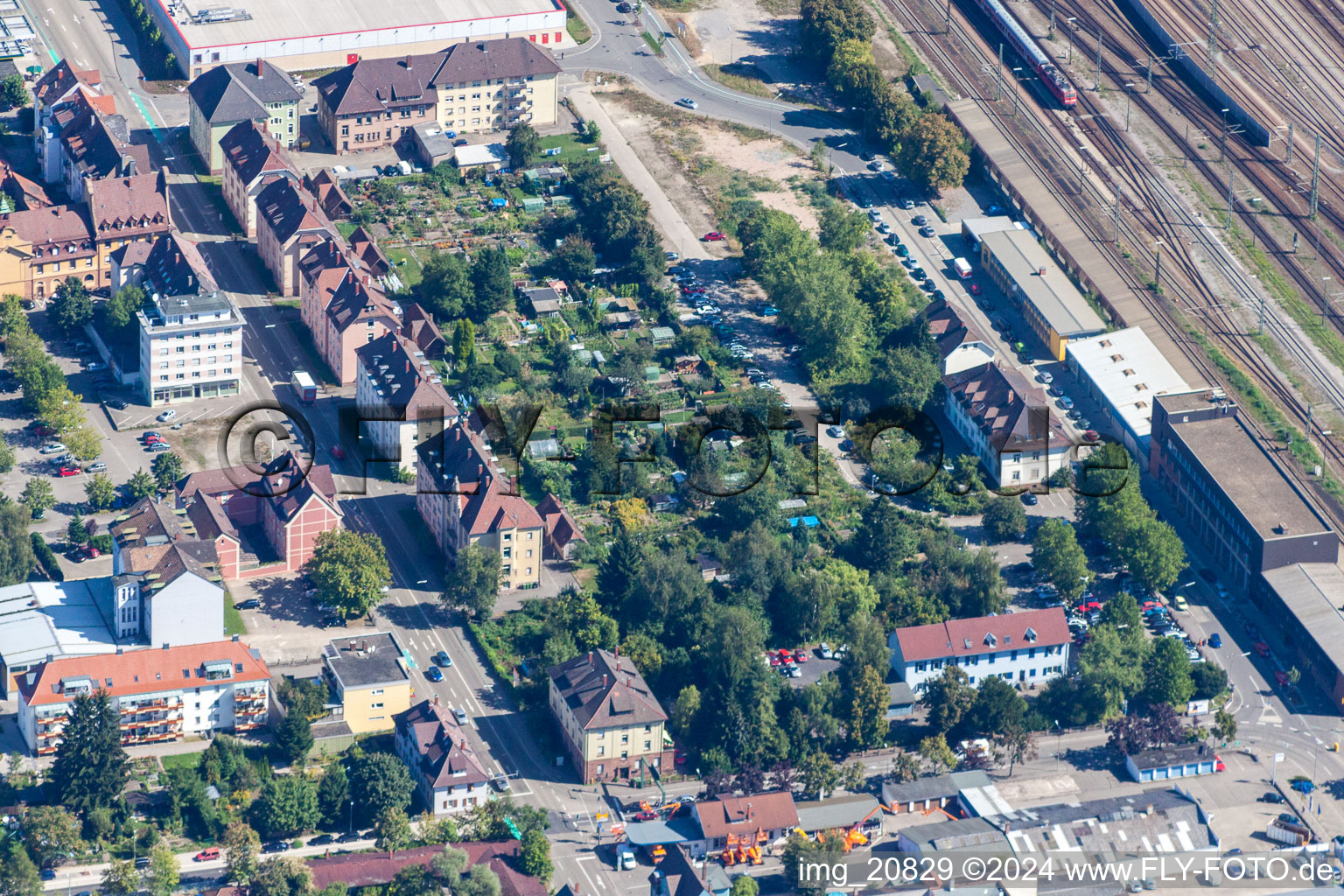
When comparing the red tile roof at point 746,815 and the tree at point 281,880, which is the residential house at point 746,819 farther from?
the tree at point 281,880

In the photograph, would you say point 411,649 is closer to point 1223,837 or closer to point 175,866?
point 175,866

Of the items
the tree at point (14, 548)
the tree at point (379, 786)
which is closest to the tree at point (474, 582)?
the tree at point (379, 786)

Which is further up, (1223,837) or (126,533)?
(126,533)

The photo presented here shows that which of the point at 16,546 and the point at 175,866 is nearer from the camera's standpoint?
the point at 175,866

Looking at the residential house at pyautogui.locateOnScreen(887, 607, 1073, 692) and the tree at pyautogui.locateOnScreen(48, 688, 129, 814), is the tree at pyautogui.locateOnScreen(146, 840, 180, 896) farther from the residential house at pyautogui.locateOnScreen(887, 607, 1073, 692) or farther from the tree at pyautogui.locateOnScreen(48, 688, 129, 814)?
the residential house at pyautogui.locateOnScreen(887, 607, 1073, 692)

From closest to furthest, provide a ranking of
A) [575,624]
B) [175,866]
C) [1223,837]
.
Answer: [175,866], [1223,837], [575,624]

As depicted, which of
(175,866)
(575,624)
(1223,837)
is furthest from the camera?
(575,624)

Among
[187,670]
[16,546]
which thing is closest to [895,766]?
[187,670]

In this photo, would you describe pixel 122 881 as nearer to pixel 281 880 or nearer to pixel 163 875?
pixel 163 875
